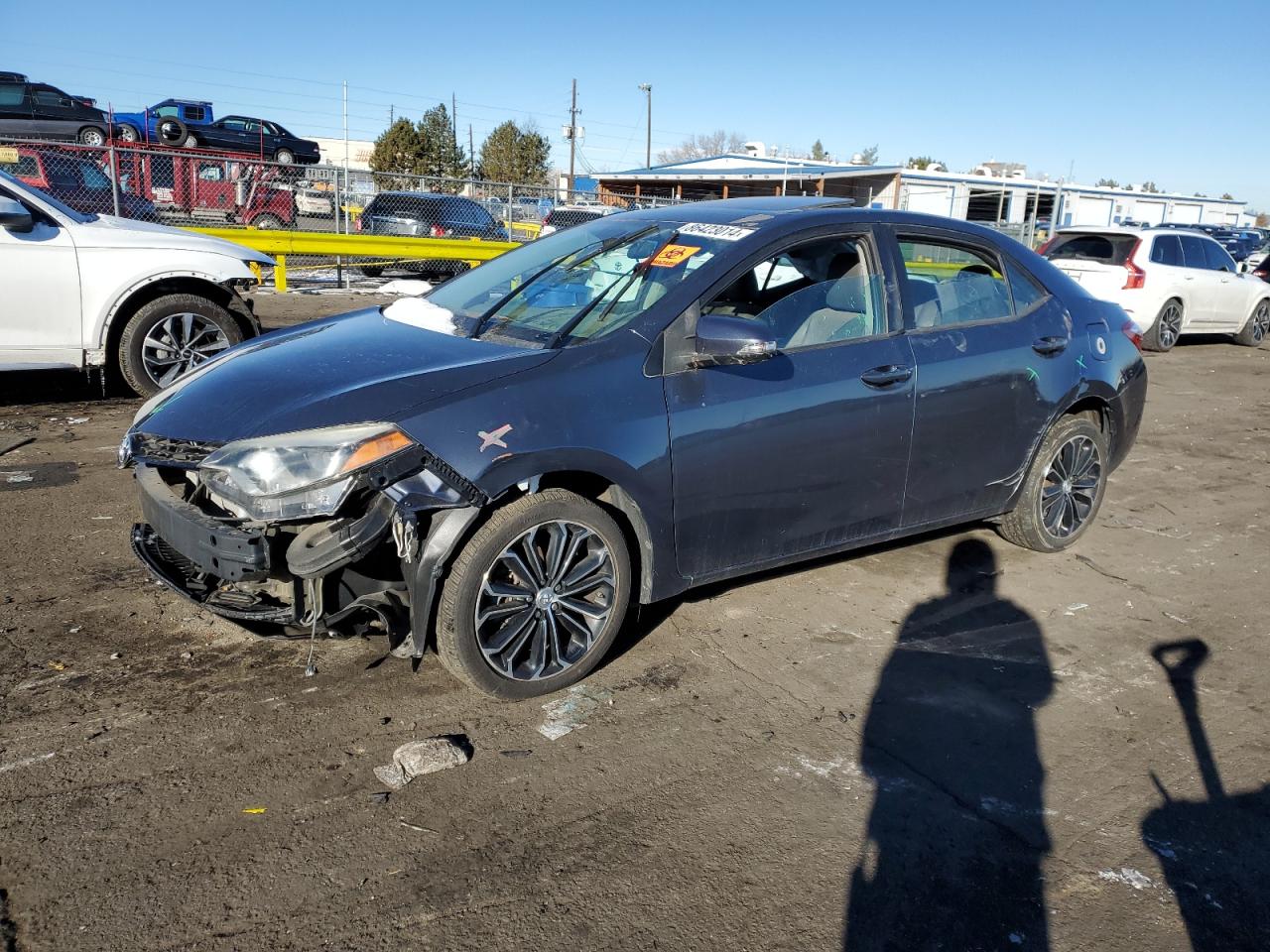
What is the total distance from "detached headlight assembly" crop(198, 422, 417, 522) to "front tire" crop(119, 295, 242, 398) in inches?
184

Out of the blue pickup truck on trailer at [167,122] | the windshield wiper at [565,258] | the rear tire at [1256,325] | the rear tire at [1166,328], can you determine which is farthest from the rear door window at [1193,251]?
the blue pickup truck on trailer at [167,122]

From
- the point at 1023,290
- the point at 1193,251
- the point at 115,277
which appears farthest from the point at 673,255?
the point at 1193,251

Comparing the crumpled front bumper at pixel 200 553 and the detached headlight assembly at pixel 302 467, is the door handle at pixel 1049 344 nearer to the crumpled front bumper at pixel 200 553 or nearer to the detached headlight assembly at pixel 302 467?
the detached headlight assembly at pixel 302 467

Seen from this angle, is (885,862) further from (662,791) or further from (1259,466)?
(1259,466)

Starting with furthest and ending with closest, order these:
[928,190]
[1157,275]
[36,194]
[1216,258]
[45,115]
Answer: [928,190], [45,115], [1216,258], [1157,275], [36,194]

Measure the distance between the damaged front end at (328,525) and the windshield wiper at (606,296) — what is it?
788 millimetres

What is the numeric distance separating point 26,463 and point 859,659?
514cm

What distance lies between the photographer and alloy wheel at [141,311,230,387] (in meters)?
7.61

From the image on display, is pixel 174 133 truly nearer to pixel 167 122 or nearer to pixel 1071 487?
pixel 167 122

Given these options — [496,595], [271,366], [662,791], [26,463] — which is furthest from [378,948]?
[26,463]

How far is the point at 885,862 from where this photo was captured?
2873mm

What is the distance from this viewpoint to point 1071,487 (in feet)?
17.9

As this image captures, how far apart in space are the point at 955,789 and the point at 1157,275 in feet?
43.1

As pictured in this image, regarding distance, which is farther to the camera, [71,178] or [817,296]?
[71,178]
